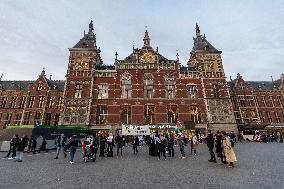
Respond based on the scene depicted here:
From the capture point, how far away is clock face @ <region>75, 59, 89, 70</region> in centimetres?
3450

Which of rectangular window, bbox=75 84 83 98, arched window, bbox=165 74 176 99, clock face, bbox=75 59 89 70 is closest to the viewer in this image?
rectangular window, bbox=75 84 83 98

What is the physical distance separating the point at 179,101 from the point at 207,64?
343 inches

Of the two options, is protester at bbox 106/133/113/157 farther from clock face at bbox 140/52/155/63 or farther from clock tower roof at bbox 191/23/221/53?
clock tower roof at bbox 191/23/221/53

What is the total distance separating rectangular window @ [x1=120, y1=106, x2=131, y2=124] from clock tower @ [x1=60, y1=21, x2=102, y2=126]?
5.33 metres

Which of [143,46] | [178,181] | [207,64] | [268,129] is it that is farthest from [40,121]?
[268,129]

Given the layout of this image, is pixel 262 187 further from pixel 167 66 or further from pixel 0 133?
pixel 167 66

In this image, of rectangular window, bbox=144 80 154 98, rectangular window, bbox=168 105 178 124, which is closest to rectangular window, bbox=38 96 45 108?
rectangular window, bbox=144 80 154 98

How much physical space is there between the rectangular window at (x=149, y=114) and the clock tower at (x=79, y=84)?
359 inches

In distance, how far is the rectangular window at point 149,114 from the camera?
32.5m

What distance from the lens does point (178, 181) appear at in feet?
21.3

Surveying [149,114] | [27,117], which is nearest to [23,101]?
[27,117]

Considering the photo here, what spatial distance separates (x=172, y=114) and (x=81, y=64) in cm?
1762

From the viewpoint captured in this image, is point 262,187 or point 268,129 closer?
point 262,187

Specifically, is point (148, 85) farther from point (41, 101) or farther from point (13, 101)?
point (13, 101)
